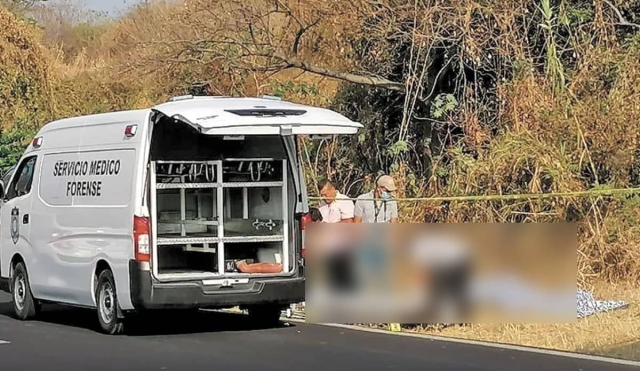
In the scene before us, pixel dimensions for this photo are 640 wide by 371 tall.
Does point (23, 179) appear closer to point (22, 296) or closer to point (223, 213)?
point (22, 296)

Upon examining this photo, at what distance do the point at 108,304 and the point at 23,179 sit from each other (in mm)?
3056

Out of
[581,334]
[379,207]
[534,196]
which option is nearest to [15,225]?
[379,207]

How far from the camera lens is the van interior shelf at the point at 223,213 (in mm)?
13727

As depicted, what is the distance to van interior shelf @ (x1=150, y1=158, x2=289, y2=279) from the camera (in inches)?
540

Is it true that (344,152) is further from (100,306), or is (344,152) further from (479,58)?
(100,306)

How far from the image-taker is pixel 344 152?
23125mm

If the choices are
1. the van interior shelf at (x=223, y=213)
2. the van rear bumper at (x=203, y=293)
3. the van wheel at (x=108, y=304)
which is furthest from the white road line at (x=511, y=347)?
the van wheel at (x=108, y=304)

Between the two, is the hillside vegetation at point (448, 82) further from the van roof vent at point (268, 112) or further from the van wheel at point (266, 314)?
the van roof vent at point (268, 112)

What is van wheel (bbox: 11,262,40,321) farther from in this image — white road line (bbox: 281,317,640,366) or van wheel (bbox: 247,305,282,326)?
white road line (bbox: 281,317,640,366)

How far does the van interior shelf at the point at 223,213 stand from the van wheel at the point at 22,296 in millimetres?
2378

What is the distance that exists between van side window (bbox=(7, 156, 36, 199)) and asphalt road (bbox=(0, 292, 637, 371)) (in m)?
1.88

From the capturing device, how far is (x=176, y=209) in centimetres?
1420

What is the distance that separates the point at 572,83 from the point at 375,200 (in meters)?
4.71

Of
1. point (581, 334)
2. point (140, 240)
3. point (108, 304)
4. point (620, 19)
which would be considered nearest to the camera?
point (581, 334)
